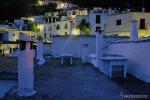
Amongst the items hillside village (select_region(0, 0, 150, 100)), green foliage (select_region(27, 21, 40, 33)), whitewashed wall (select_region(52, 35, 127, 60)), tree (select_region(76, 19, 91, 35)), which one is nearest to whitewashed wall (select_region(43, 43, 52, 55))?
hillside village (select_region(0, 0, 150, 100))

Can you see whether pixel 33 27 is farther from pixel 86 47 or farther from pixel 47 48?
pixel 86 47

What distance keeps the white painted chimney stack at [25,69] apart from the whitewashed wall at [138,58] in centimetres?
472

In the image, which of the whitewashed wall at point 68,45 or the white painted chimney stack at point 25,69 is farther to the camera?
the whitewashed wall at point 68,45

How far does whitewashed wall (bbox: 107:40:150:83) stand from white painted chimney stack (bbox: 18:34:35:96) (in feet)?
15.5

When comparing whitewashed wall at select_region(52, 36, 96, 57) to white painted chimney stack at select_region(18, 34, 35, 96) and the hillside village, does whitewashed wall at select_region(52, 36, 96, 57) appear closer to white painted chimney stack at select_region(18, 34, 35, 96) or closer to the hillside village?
the hillside village

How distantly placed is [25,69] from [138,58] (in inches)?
243

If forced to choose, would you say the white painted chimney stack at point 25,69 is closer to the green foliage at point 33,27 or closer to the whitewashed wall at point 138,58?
the whitewashed wall at point 138,58

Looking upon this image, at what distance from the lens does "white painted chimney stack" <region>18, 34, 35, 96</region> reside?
8359 mm

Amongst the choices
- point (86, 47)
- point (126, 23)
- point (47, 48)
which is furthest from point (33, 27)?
point (86, 47)

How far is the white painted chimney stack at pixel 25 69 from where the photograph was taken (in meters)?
8.36

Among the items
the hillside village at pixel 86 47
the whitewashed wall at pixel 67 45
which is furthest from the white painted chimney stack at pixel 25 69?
the whitewashed wall at pixel 67 45

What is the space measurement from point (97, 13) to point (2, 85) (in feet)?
144

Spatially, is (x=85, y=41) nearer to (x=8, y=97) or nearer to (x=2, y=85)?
(x=2, y=85)

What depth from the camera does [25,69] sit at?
848 cm
